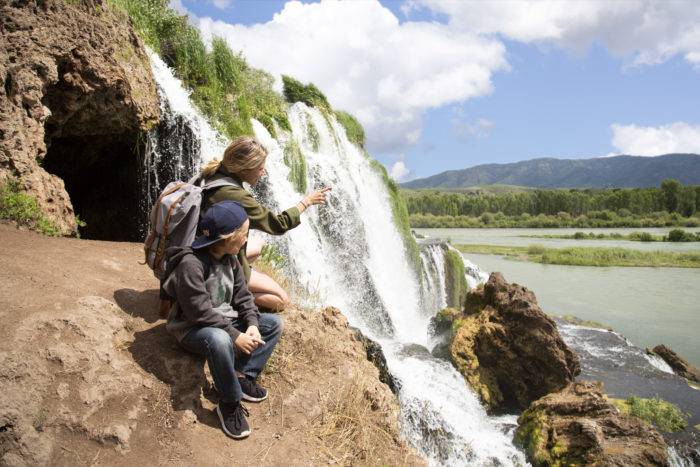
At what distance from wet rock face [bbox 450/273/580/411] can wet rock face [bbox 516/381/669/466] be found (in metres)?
1.52

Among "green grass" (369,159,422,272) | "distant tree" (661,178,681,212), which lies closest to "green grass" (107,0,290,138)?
"green grass" (369,159,422,272)

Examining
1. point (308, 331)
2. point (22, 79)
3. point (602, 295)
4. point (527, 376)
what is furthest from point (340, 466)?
point (602, 295)

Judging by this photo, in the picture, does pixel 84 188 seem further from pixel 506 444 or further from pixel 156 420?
pixel 506 444

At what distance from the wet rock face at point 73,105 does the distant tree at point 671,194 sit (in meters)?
97.5

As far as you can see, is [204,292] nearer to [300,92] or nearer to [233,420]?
[233,420]

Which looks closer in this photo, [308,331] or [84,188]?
[308,331]

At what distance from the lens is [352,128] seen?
53.9 ft

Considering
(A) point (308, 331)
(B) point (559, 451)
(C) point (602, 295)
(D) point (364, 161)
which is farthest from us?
(C) point (602, 295)

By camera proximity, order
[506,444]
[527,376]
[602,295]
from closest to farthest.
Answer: [506,444], [527,376], [602,295]

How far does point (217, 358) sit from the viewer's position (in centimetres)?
335

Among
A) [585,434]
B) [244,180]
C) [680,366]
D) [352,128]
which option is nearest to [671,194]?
[680,366]

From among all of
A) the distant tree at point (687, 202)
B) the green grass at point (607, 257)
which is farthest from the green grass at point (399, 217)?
the distant tree at point (687, 202)

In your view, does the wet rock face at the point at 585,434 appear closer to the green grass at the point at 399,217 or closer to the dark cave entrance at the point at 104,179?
the dark cave entrance at the point at 104,179

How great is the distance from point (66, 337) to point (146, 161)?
17.2ft
